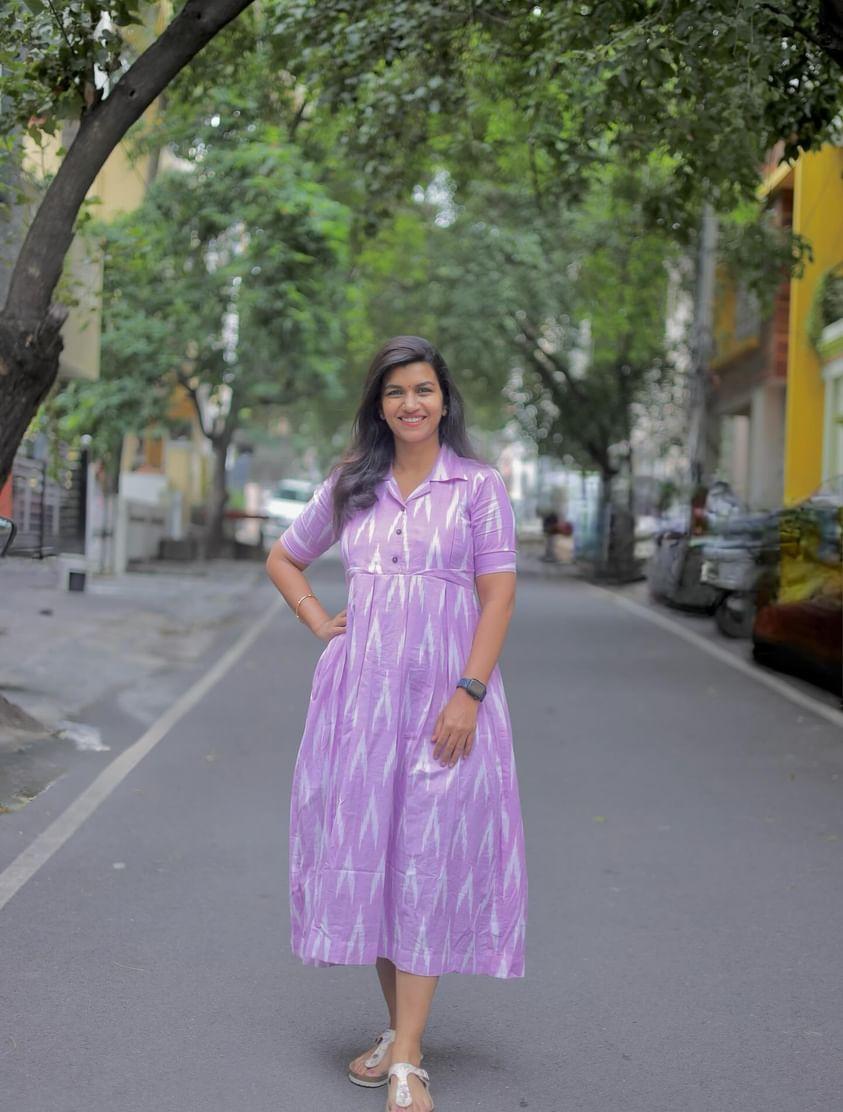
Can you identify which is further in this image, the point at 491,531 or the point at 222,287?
the point at 222,287

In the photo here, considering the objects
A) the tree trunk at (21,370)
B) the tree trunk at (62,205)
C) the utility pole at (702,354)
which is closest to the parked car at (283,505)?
the utility pole at (702,354)

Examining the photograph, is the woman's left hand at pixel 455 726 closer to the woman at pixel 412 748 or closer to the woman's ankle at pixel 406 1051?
the woman at pixel 412 748

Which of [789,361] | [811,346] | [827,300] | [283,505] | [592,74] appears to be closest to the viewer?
[592,74]

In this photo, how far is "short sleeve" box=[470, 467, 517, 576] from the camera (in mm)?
3707

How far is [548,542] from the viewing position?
116ft

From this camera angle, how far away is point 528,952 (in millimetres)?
4996

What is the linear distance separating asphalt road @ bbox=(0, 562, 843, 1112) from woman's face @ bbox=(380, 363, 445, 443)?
5.23 feet

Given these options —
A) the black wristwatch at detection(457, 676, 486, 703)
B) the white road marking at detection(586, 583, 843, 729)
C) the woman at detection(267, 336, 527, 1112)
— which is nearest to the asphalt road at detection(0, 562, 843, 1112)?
the woman at detection(267, 336, 527, 1112)

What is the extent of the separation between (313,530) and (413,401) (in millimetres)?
A: 442

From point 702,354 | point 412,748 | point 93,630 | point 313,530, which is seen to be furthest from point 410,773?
point 702,354

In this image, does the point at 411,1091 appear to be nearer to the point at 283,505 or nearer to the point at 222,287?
the point at 222,287

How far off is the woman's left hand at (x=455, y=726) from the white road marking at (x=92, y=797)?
2.38 m

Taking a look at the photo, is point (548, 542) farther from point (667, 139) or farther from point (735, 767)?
point (735, 767)

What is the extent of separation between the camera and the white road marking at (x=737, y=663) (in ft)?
34.9
